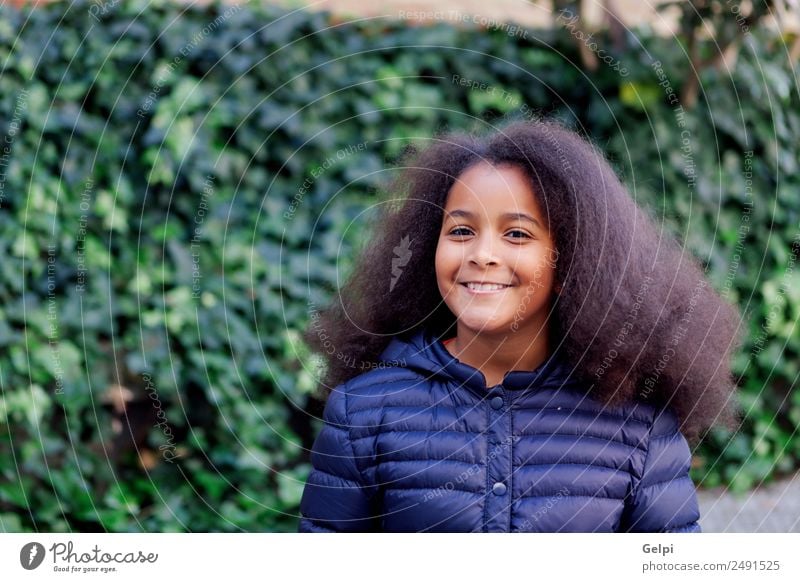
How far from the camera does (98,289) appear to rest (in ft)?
9.86

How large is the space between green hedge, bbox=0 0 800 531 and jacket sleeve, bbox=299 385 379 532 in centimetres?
128

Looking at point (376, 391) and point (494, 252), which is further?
point (376, 391)

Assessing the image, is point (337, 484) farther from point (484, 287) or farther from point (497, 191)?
point (497, 191)

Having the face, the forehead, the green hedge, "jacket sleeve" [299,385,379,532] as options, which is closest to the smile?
the face

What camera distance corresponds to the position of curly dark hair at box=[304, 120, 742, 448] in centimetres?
146

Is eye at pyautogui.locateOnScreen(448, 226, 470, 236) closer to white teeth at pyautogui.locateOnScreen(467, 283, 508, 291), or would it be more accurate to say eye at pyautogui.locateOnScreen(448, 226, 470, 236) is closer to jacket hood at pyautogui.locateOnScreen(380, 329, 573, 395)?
white teeth at pyautogui.locateOnScreen(467, 283, 508, 291)

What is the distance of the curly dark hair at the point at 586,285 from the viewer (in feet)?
4.78
